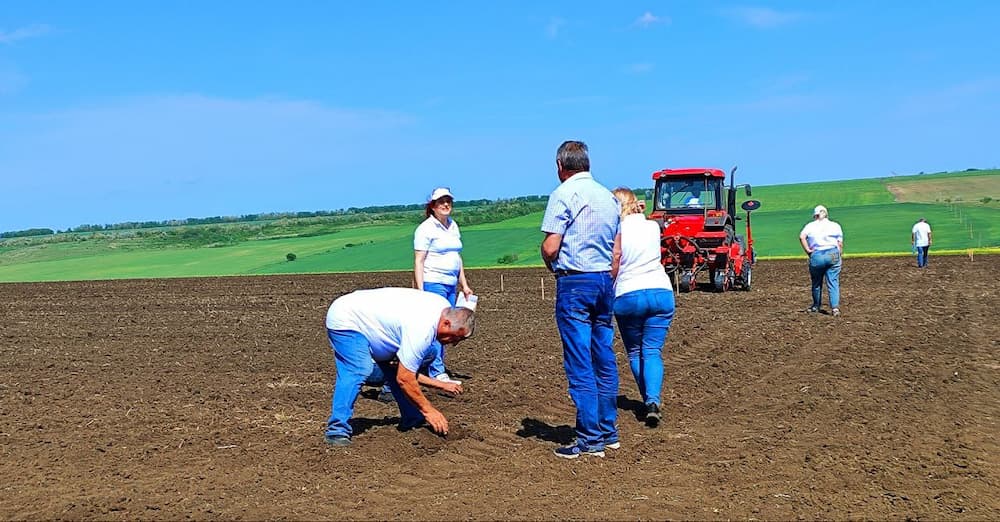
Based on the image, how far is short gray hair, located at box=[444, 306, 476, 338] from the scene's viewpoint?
6266 mm

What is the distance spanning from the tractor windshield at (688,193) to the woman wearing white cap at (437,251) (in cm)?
1370

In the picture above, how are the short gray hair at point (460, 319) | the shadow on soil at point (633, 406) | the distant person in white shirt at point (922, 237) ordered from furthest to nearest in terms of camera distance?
the distant person in white shirt at point (922, 237), the shadow on soil at point (633, 406), the short gray hair at point (460, 319)

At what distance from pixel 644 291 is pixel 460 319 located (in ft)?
5.71

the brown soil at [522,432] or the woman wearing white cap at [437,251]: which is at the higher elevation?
the woman wearing white cap at [437,251]

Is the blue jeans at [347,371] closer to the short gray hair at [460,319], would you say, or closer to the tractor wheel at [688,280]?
the short gray hair at [460,319]

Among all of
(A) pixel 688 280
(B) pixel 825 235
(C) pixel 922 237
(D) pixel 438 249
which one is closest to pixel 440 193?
(D) pixel 438 249

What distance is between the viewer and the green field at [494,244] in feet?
134

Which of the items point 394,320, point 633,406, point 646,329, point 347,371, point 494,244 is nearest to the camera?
point 394,320

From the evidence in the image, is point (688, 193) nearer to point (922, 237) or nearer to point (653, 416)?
point (922, 237)

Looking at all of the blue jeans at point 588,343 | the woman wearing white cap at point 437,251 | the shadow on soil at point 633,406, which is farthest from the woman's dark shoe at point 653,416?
the woman wearing white cap at point 437,251

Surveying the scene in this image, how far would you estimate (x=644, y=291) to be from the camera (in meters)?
7.38

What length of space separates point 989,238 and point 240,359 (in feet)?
116

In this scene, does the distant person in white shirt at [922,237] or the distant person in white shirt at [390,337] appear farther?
the distant person in white shirt at [922,237]

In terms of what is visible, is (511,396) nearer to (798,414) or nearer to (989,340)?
(798,414)
